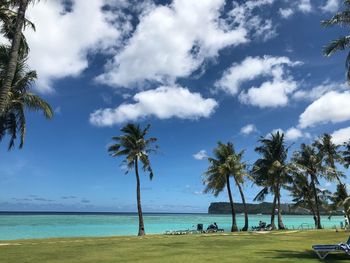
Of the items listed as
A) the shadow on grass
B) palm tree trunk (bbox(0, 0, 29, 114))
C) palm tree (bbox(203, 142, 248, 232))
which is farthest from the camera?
palm tree (bbox(203, 142, 248, 232))

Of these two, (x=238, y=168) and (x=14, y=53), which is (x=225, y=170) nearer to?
(x=238, y=168)

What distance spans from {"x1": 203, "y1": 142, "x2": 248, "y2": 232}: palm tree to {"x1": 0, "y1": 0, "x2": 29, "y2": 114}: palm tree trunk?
113 ft

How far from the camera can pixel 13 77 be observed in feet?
61.2

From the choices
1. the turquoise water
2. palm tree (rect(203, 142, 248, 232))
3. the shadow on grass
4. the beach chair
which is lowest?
the shadow on grass

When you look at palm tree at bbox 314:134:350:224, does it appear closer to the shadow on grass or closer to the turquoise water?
the turquoise water

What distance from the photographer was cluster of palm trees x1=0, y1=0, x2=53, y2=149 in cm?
1481

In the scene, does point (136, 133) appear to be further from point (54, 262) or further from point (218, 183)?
point (54, 262)

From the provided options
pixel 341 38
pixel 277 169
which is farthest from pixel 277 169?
pixel 341 38

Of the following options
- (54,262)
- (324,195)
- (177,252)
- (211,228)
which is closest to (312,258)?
(177,252)

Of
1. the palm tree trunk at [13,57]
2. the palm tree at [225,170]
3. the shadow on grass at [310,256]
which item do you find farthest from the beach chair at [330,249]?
the palm tree at [225,170]

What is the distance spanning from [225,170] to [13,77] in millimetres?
32558

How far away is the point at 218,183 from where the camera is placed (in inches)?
1914

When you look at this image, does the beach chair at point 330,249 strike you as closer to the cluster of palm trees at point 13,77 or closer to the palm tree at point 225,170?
the cluster of palm trees at point 13,77

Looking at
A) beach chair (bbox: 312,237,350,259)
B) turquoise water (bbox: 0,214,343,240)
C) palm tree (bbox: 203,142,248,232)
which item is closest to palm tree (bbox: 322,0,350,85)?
beach chair (bbox: 312,237,350,259)
